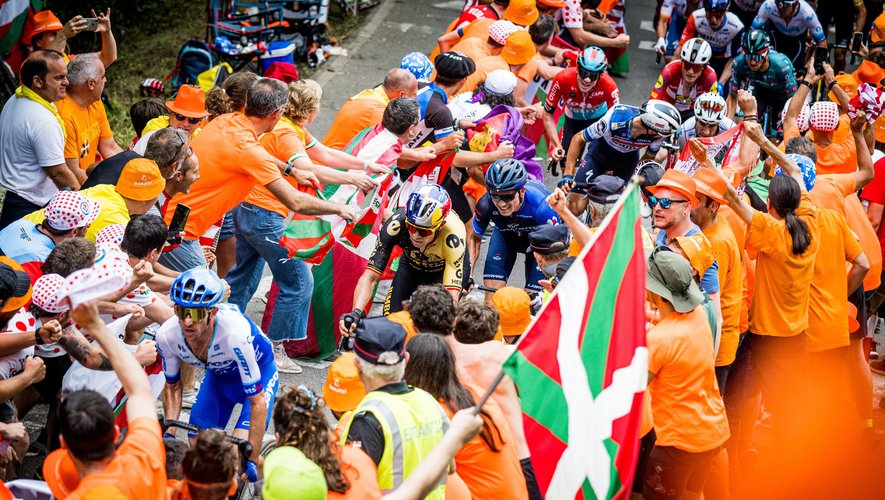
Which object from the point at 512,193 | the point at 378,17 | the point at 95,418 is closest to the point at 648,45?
the point at 378,17

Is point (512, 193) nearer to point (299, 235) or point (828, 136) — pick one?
point (299, 235)

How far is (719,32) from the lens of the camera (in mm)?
12891

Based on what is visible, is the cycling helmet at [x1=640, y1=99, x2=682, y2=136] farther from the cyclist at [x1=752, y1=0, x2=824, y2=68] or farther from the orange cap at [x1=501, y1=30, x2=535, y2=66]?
the cyclist at [x1=752, y1=0, x2=824, y2=68]

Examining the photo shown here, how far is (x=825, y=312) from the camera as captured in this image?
24.2 ft

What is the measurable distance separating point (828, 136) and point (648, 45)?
867 cm

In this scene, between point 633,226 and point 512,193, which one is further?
point 512,193

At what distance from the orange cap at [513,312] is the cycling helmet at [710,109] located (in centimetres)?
353

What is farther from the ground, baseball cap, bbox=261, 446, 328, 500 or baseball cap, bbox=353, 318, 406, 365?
baseball cap, bbox=261, 446, 328, 500

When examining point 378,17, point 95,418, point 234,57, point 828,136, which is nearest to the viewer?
point 95,418

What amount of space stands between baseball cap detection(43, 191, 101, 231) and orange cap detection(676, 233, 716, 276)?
3.66 m

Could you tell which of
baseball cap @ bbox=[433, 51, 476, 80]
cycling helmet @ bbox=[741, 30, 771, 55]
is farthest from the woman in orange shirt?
cycling helmet @ bbox=[741, 30, 771, 55]

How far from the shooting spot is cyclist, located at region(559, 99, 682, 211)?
9062mm

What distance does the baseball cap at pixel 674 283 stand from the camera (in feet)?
17.7

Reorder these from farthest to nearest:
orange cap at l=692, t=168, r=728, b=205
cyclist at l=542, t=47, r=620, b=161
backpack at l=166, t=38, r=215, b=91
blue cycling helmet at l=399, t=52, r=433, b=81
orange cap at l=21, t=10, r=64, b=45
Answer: backpack at l=166, t=38, r=215, b=91
cyclist at l=542, t=47, r=620, b=161
blue cycling helmet at l=399, t=52, r=433, b=81
orange cap at l=21, t=10, r=64, b=45
orange cap at l=692, t=168, r=728, b=205
